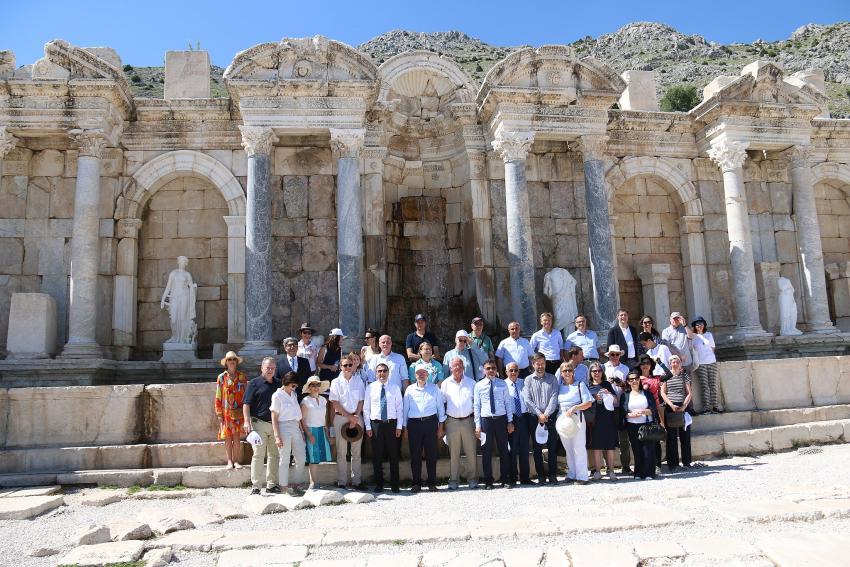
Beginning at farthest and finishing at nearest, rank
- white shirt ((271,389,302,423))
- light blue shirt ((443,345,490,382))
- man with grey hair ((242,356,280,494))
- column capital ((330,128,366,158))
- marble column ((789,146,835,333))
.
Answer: marble column ((789,146,835,333)), column capital ((330,128,366,158)), light blue shirt ((443,345,490,382)), man with grey hair ((242,356,280,494)), white shirt ((271,389,302,423))

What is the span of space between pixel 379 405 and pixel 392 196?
742 cm

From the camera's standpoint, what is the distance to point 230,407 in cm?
894

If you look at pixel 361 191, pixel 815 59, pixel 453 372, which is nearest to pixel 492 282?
pixel 361 191

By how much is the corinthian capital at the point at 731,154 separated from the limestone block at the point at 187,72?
11208mm

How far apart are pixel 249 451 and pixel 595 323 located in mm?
7707

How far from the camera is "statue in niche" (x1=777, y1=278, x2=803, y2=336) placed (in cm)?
1492

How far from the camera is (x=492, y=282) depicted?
14.3 m

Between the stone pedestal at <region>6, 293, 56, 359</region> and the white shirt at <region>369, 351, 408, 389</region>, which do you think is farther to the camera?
the stone pedestal at <region>6, 293, 56, 359</region>

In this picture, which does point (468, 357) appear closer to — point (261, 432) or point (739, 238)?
point (261, 432)

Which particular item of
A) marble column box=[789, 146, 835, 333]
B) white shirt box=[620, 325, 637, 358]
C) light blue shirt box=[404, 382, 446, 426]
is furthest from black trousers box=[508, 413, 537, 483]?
marble column box=[789, 146, 835, 333]

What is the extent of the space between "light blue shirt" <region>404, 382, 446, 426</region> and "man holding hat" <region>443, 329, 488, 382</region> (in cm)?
89

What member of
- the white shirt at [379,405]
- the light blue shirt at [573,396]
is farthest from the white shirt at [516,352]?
the white shirt at [379,405]

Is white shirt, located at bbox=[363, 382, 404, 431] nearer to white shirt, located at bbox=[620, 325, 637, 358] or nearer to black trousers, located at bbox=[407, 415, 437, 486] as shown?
black trousers, located at bbox=[407, 415, 437, 486]

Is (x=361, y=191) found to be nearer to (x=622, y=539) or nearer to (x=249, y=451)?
(x=249, y=451)
